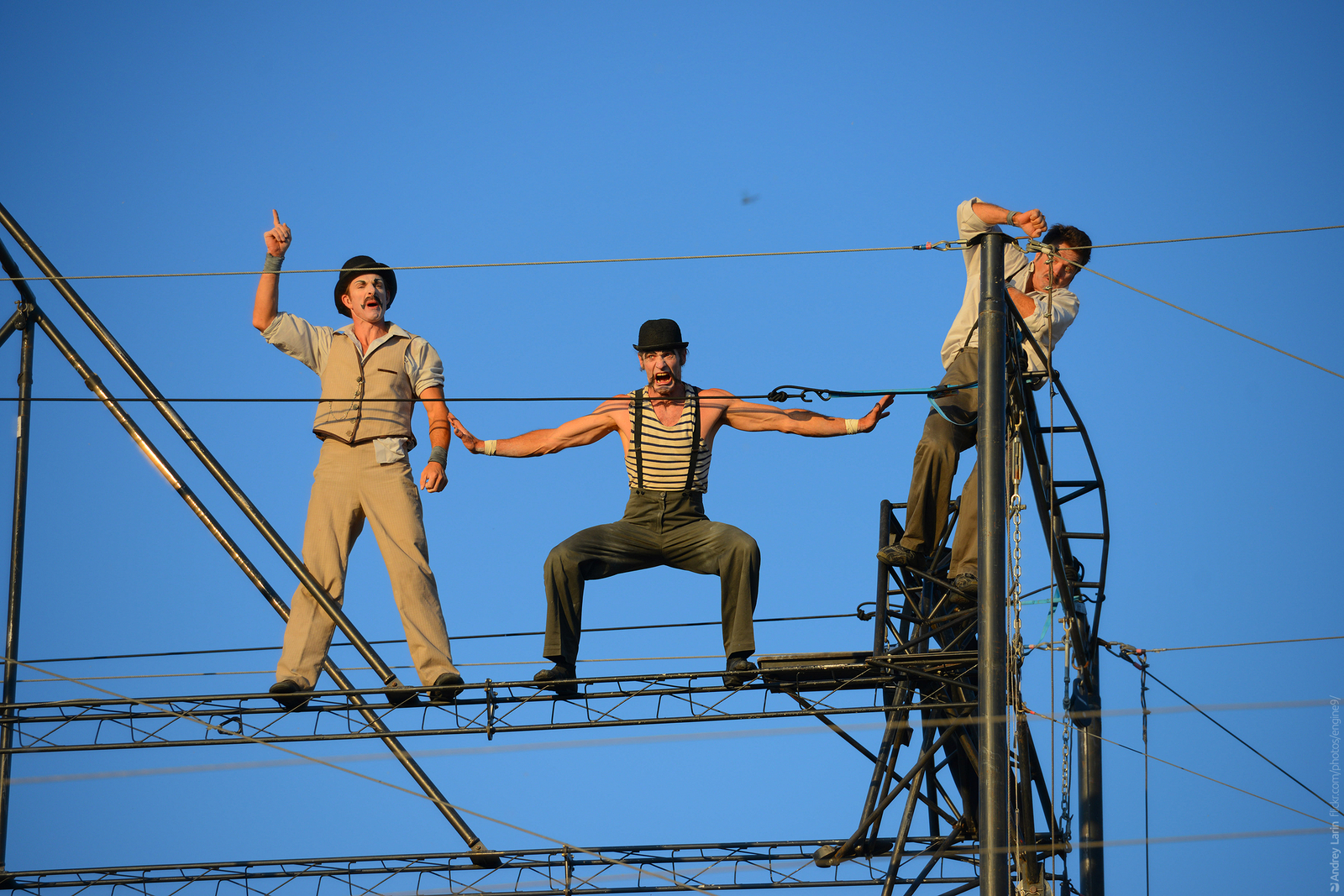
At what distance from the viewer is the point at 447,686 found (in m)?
10.6

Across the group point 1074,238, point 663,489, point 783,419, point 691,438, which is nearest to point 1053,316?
point 1074,238

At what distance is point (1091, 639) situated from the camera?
11.0 m

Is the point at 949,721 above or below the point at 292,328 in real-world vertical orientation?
below

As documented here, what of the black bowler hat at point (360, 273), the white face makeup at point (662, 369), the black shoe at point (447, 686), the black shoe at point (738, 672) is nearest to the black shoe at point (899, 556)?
the black shoe at point (738, 672)

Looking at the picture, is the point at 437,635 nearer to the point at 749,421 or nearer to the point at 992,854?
the point at 749,421

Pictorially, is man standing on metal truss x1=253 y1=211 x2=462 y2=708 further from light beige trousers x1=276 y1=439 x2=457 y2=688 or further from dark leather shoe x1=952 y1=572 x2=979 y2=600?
dark leather shoe x1=952 y1=572 x2=979 y2=600

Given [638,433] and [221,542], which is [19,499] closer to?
[221,542]

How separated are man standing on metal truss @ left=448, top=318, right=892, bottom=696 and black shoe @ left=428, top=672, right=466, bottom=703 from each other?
553 millimetres

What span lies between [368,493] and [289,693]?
1.41m

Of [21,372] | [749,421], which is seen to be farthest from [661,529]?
[21,372]

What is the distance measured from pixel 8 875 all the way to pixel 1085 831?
9.47 meters

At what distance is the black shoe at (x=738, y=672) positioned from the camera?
412 inches

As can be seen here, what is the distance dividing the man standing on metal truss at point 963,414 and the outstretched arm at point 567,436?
217 centimetres

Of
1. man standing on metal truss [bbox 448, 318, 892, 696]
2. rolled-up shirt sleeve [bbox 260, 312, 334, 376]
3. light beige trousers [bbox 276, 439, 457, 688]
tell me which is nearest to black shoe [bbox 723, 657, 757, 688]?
man standing on metal truss [bbox 448, 318, 892, 696]
